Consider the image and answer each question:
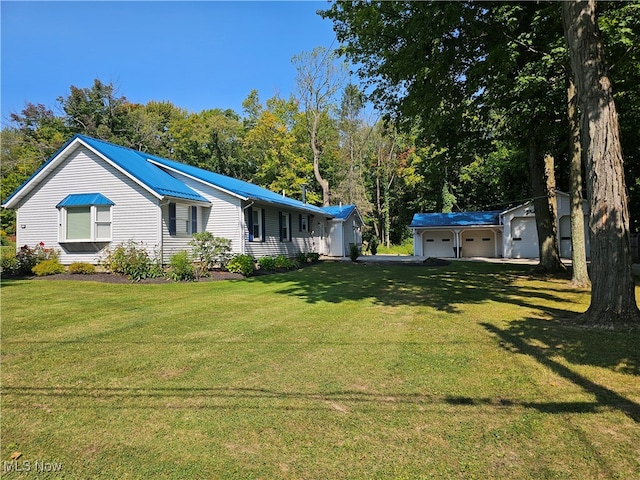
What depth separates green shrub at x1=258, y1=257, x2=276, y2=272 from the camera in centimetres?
1683

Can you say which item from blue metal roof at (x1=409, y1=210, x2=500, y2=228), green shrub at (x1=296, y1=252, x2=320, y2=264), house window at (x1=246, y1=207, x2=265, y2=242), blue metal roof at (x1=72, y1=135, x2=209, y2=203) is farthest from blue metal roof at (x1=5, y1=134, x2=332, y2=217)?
blue metal roof at (x1=409, y1=210, x2=500, y2=228)

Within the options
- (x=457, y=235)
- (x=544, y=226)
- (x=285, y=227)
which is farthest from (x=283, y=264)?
(x=457, y=235)

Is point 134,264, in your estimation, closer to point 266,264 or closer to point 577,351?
point 266,264

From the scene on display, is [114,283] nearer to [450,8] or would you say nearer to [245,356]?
[245,356]

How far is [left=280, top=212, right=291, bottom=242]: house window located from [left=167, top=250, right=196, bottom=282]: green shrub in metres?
7.82

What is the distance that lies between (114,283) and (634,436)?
43.4 feet

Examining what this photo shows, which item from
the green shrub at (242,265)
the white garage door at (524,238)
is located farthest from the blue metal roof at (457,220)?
the green shrub at (242,265)

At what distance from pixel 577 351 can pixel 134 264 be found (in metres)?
12.9

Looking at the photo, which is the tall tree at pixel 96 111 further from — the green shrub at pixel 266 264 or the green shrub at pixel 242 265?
the green shrub at pixel 242 265

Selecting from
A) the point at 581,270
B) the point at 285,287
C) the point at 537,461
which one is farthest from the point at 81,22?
the point at 581,270

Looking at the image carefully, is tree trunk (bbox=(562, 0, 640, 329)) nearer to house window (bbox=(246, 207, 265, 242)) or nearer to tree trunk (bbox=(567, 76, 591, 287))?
tree trunk (bbox=(567, 76, 591, 287))

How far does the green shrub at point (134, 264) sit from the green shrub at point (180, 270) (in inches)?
27.1

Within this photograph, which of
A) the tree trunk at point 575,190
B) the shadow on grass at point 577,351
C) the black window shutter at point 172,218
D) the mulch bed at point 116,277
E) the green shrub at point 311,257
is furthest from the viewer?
the green shrub at point 311,257

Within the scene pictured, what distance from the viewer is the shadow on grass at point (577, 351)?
132 inches
